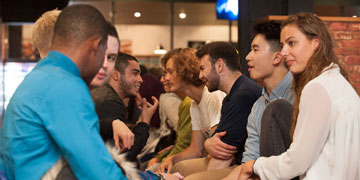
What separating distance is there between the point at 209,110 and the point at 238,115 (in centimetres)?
82

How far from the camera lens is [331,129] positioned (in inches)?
89.0

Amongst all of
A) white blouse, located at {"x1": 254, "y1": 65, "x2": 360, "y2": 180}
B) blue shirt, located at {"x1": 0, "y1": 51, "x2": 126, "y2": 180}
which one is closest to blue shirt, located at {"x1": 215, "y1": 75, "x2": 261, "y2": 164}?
white blouse, located at {"x1": 254, "y1": 65, "x2": 360, "y2": 180}

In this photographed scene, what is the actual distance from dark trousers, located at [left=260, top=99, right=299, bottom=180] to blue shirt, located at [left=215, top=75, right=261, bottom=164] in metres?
0.76

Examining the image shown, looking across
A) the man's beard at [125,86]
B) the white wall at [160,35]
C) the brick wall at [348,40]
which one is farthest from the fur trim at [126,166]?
the white wall at [160,35]

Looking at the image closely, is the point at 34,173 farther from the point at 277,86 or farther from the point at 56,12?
the point at 277,86

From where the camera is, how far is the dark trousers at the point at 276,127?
2.64 metres

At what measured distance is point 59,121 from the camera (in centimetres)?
173

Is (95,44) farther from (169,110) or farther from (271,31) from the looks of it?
(169,110)

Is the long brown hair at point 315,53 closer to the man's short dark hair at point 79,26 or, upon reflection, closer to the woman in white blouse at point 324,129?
the woman in white blouse at point 324,129

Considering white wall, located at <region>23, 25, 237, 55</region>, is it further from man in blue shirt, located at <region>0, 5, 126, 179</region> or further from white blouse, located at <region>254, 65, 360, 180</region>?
man in blue shirt, located at <region>0, 5, 126, 179</region>

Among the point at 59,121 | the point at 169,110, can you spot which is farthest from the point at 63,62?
the point at 169,110

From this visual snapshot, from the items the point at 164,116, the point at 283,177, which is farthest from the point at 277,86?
the point at 164,116

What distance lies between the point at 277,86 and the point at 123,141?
1035 millimetres

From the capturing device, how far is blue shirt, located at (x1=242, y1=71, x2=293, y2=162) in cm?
309
